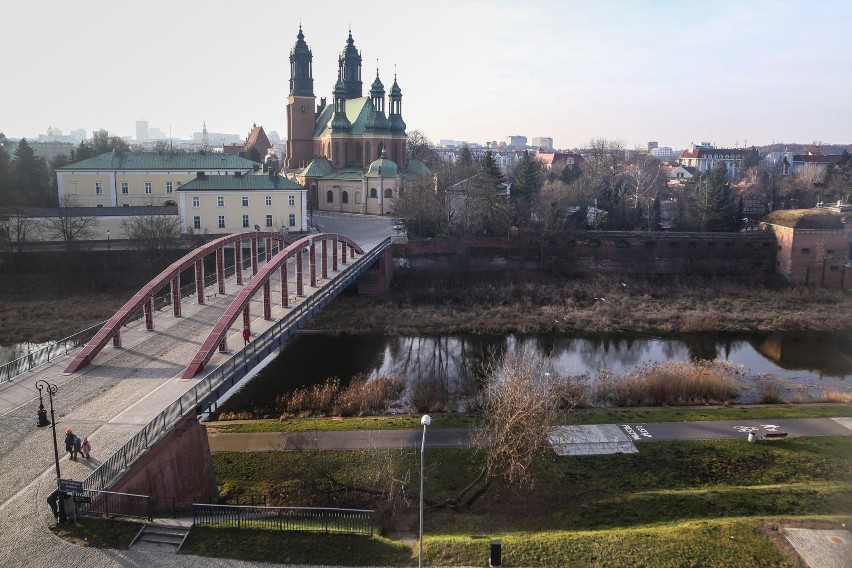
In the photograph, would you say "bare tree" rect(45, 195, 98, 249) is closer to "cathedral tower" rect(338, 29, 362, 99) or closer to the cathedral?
the cathedral

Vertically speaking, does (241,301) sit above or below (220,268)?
above

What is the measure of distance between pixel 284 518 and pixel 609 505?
7.28 meters

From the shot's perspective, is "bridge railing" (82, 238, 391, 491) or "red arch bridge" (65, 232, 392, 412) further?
"red arch bridge" (65, 232, 392, 412)

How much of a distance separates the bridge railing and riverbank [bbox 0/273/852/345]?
9.82m

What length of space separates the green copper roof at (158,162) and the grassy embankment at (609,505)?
34.2 meters

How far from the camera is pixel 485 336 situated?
32688 millimetres

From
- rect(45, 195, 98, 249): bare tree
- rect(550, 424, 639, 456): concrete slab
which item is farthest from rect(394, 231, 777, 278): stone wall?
rect(550, 424, 639, 456): concrete slab

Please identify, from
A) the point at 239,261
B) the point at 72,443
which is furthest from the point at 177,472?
the point at 239,261

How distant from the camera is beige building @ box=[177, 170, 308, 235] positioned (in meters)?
41.9

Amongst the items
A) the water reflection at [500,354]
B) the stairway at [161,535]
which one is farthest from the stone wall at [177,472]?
the water reflection at [500,354]

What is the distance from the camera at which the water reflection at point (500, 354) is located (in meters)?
26.3

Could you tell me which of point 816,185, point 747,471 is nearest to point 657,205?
point 816,185

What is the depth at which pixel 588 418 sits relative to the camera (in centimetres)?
2102

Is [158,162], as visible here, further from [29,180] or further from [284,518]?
[284,518]
